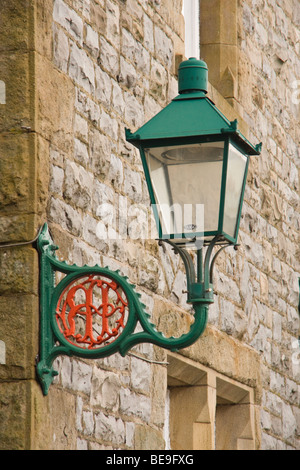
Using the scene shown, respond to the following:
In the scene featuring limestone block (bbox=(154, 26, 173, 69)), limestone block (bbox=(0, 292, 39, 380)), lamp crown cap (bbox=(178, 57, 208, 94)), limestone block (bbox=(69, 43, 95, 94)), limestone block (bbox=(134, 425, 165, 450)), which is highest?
limestone block (bbox=(154, 26, 173, 69))

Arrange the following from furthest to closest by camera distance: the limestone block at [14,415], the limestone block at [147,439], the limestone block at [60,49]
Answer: the limestone block at [147,439]
the limestone block at [60,49]
the limestone block at [14,415]

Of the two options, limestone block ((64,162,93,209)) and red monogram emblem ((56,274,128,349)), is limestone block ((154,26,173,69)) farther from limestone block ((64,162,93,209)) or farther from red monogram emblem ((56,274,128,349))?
red monogram emblem ((56,274,128,349))

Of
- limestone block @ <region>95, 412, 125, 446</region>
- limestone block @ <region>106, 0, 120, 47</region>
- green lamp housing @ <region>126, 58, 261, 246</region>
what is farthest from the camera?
limestone block @ <region>106, 0, 120, 47</region>

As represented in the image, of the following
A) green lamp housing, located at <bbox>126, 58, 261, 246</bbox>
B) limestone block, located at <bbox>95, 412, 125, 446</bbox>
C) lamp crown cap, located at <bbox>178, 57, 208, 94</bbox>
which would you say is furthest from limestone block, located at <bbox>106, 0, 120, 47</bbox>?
limestone block, located at <bbox>95, 412, 125, 446</bbox>

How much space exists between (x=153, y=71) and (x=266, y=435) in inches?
107

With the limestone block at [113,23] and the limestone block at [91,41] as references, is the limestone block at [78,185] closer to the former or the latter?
the limestone block at [91,41]

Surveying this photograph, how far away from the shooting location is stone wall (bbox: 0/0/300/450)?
447 cm

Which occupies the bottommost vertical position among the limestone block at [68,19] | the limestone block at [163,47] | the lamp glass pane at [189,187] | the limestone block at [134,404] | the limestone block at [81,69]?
the limestone block at [134,404]

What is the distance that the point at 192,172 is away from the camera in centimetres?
409

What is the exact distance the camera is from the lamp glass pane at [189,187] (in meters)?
4.07

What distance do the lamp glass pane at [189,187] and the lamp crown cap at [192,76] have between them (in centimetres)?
35

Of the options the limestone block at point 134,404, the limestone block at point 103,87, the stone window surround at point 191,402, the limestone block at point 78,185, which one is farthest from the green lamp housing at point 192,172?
the stone window surround at point 191,402

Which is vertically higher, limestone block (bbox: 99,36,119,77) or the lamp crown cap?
limestone block (bbox: 99,36,119,77)
